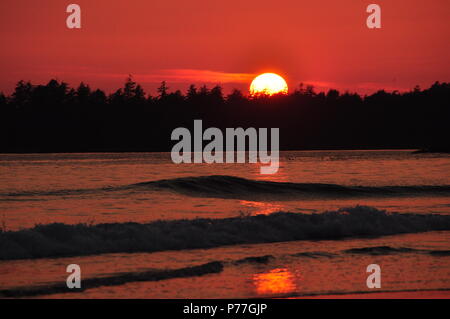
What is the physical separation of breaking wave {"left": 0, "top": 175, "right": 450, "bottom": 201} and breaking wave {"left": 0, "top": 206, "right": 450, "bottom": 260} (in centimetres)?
1160

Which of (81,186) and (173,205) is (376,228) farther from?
(81,186)

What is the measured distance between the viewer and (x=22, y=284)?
1454 centimetres

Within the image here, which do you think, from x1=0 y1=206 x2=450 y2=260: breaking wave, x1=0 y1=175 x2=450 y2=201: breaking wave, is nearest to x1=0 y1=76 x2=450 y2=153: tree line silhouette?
x1=0 y1=175 x2=450 y2=201: breaking wave

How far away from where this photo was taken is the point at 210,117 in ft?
534

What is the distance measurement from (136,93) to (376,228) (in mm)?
143998

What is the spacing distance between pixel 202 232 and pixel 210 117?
14227cm

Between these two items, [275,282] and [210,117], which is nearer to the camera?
[275,282]

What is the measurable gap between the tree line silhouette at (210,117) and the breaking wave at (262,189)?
331 ft

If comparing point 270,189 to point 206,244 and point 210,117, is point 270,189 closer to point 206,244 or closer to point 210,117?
point 206,244

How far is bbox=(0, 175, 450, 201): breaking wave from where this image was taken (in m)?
36.7

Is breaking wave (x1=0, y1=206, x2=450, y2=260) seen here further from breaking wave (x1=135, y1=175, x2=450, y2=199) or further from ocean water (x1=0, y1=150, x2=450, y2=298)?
breaking wave (x1=135, y1=175, x2=450, y2=199)

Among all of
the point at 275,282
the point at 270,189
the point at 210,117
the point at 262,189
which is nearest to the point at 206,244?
the point at 275,282

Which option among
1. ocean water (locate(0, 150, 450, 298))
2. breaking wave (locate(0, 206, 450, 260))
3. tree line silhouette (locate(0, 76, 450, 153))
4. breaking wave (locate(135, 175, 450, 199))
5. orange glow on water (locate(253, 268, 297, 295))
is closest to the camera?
orange glow on water (locate(253, 268, 297, 295))
